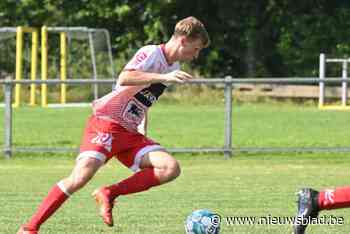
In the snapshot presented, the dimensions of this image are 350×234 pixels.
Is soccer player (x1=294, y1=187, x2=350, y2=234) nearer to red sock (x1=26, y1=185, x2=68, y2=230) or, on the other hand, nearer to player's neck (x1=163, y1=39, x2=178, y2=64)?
player's neck (x1=163, y1=39, x2=178, y2=64)

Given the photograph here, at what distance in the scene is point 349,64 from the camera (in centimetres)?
3388

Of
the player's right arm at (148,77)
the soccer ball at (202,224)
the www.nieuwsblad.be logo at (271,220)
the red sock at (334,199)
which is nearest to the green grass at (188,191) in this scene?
the www.nieuwsblad.be logo at (271,220)

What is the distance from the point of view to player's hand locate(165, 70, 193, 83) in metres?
7.79

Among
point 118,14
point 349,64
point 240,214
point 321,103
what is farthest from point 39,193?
point 118,14

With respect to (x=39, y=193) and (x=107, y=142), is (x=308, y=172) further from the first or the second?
(x=107, y=142)

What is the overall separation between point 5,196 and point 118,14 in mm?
27840

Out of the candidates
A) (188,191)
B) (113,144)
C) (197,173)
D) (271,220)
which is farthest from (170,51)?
(197,173)

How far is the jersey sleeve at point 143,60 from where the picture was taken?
26.6ft

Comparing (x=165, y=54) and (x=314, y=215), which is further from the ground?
(x=165, y=54)

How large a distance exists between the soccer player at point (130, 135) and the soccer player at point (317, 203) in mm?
1089

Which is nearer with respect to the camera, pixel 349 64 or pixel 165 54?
pixel 165 54

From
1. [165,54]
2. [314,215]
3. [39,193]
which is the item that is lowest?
[39,193]

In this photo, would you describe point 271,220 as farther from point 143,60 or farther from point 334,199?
point 143,60

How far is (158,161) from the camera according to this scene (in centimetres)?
831
